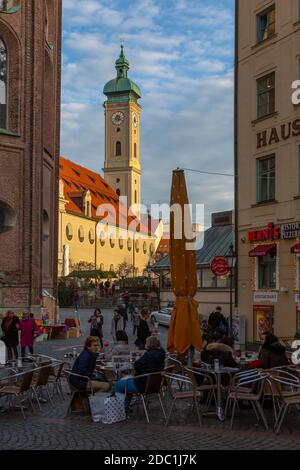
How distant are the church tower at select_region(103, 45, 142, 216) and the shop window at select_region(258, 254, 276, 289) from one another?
4028 inches

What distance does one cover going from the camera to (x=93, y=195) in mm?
108188

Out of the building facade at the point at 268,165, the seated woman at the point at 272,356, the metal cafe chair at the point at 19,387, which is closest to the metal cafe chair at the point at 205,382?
the seated woman at the point at 272,356

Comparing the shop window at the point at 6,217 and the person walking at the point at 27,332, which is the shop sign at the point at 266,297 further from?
the shop window at the point at 6,217

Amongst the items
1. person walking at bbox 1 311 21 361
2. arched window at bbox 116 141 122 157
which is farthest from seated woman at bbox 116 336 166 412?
arched window at bbox 116 141 122 157

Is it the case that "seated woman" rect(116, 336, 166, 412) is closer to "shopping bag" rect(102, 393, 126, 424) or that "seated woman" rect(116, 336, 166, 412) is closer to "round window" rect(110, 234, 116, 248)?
"shopping bag" rect(102, 393, 126, 424)

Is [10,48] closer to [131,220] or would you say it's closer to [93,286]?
[93,286]

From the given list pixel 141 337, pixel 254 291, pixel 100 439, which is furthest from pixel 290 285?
pixel 100 439

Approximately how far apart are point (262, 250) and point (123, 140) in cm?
10717

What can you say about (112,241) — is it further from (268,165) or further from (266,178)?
(268,165)

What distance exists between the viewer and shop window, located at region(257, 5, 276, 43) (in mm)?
24891

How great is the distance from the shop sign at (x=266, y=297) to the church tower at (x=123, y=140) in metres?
103

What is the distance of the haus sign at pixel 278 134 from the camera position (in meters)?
22.9

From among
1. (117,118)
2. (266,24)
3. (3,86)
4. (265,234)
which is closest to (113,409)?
(265,234)
